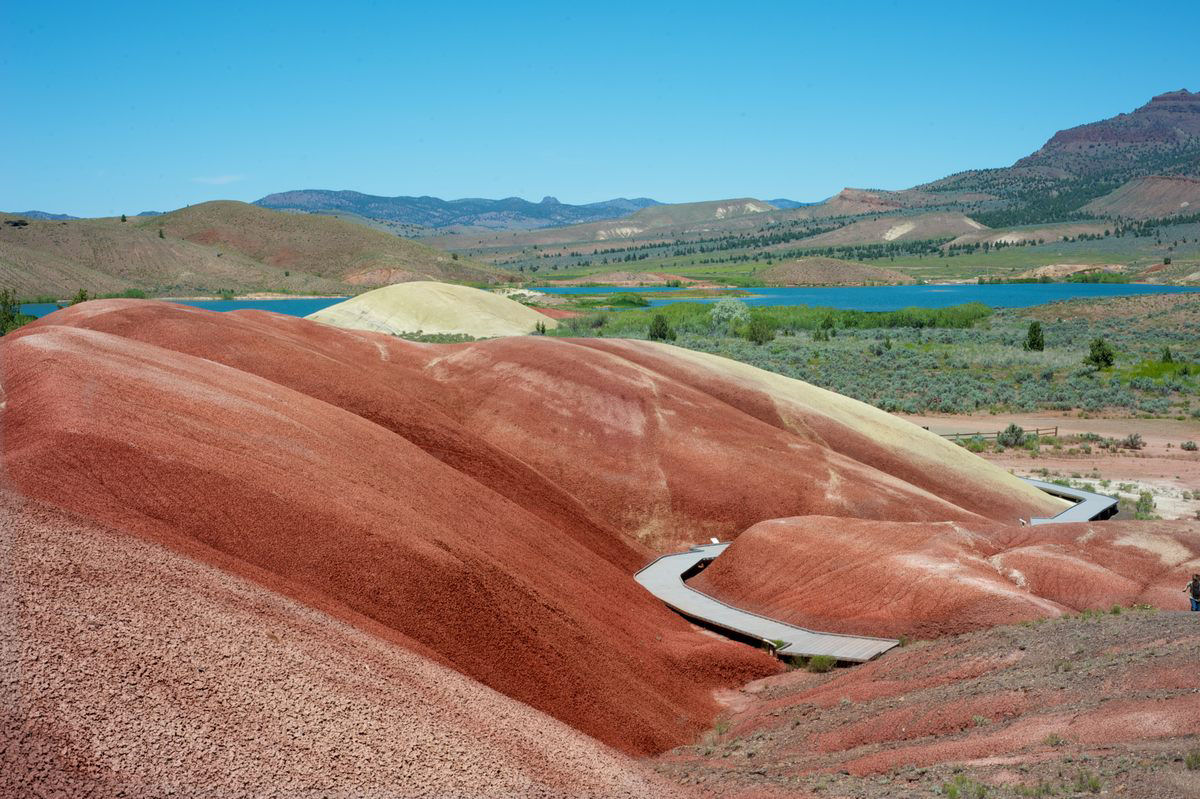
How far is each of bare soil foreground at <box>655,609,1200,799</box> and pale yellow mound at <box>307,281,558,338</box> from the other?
61.1 meters

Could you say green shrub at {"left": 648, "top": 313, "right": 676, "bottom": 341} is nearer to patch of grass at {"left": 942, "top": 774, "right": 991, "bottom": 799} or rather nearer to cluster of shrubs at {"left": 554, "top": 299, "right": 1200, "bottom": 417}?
cluster of shrubs at {"left": 554, "top": 299, "right": 1200, "bottom": 417}

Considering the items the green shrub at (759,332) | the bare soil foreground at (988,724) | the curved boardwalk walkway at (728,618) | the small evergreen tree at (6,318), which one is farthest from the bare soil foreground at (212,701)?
the green shrub at (759,332)

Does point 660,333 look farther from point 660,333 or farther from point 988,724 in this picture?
point 988,724

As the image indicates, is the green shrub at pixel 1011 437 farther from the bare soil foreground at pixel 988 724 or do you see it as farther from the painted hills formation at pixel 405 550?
the bare soil foreground at pixel 988 724

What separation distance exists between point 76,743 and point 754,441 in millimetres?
22220

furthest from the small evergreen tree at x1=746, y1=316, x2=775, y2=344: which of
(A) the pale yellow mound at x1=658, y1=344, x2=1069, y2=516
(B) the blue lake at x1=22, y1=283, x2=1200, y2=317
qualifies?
(A) the pale yellow mound at x1=658, y1=344, x2=1069, y2=516

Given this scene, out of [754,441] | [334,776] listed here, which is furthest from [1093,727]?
[754,441]

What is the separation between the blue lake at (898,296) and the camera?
392 ft

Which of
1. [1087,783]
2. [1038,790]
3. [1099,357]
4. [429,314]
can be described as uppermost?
[429,314]

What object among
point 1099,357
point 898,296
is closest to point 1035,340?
point 1099,357

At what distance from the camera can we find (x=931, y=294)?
146 metres

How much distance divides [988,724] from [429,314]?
70040 mm

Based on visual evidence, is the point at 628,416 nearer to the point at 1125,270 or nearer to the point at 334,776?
the point at 334,776

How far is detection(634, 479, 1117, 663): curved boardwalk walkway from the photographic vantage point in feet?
57.5
